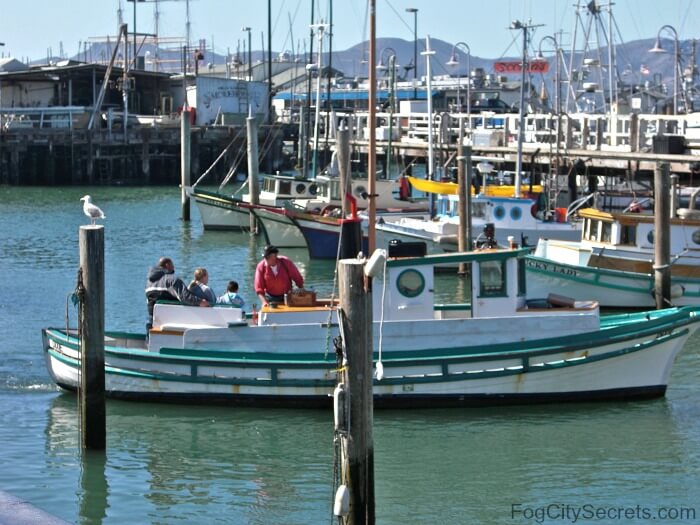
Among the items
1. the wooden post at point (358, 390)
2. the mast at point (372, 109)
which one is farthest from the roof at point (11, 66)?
the wooden post at point (358, 390)

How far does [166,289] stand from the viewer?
1891cm

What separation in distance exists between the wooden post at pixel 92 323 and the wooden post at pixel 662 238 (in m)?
11.7

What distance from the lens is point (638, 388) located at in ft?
61.2

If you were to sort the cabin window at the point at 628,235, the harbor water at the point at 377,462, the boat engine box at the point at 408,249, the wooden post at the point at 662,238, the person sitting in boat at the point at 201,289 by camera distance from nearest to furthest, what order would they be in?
the harbor water at the point at 377,462
the boat engine box at the point at 408,249
the person sitting in boat at the point at 201,289
the wooden post at the point at 662,238
the cabin window at the point at 628,235

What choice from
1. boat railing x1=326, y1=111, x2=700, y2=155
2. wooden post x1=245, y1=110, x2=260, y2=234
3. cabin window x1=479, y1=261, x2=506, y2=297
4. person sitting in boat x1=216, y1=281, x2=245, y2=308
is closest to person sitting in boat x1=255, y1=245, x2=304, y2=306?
person sitting in boat x1=216, y1=281, x2=245, y2=308

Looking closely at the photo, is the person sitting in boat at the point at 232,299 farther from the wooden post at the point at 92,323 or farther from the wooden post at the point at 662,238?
the wooden post at the point at 662,238

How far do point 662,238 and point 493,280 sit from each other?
6.97m

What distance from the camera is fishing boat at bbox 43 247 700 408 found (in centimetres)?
1794

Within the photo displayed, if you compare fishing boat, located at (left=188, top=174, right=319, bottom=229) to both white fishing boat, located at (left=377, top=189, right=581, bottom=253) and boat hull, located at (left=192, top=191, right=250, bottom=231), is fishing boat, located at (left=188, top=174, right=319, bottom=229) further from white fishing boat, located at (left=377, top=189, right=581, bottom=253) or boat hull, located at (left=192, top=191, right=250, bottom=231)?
white fishing boat, located at (left=377, top=189, right=581, bottom=253)

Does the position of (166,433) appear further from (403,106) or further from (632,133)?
(403,106)

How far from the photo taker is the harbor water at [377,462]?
48.8 ft

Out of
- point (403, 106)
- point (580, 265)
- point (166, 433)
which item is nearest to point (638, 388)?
point (166, 433)

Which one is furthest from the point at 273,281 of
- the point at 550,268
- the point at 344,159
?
the point at 344,159

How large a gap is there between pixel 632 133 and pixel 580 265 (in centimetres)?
1304
